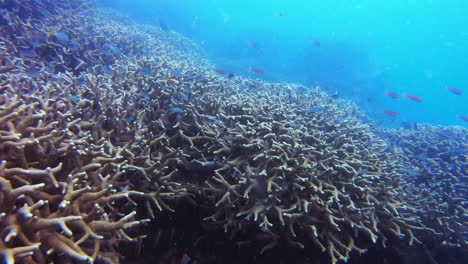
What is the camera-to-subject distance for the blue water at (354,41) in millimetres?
28531

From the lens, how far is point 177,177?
358 cm

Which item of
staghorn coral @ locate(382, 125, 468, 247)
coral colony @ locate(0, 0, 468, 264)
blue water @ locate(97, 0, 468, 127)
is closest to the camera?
coral colony @ locate(0, 0, 468, 264)

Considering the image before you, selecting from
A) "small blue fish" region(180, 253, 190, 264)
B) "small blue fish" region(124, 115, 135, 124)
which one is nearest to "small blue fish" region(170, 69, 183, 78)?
"small blue fish" region(124, 115, 135, 124)

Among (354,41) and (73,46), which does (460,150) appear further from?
(354,41)

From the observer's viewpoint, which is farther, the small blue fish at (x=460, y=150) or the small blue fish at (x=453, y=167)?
the small blue fish at (x=460, y=150)

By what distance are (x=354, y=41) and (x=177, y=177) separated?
32676mm

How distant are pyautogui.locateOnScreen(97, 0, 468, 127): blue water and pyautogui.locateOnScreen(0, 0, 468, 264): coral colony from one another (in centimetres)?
1641

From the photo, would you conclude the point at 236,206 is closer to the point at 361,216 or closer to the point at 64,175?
the point at 361,216

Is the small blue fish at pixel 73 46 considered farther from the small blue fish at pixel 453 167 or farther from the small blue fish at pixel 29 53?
the small blue fish at pixel 453 167

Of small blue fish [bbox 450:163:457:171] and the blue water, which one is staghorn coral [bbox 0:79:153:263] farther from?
the blue water

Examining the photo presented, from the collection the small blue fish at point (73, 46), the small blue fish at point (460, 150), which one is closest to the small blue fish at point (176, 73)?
the small blue fish at point (73, 46)

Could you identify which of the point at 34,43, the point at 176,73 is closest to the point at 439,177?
the point at 176,73

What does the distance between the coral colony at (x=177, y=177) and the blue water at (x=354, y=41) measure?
16408 millimetres

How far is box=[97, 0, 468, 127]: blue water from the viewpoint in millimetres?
28531
